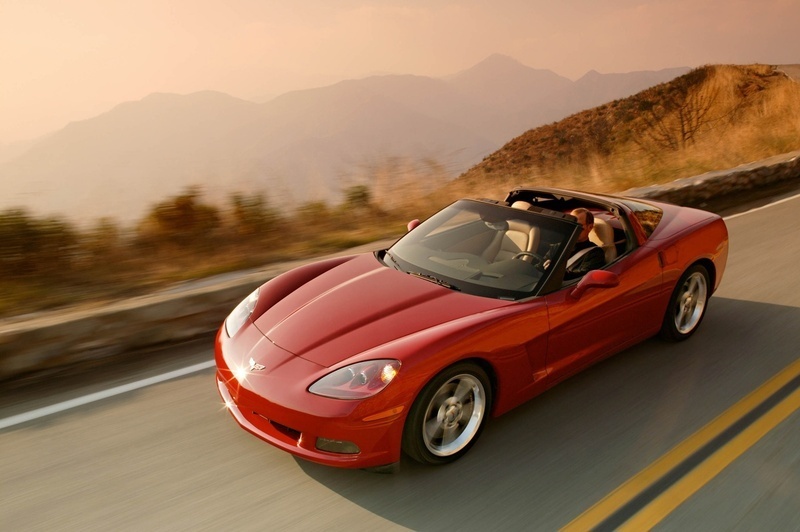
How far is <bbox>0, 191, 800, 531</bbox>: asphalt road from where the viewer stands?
3281 millimetres

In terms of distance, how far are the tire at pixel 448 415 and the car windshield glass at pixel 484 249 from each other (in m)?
0.61

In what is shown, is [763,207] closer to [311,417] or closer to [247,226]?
[247,226]

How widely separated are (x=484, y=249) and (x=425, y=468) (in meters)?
1.55

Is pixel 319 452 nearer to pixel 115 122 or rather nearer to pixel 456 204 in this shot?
pixel 456 204

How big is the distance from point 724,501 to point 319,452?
1.97 m

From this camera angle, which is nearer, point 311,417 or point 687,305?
point 311,417

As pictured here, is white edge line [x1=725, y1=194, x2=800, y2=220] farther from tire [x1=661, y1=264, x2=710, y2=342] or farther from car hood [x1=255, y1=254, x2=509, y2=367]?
car hood [x1=255, y1=254, x2=509, y2=367]

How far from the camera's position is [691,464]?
368 cm

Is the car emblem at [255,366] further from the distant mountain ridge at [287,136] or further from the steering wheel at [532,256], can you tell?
the distant mountain ridge at [287,136]

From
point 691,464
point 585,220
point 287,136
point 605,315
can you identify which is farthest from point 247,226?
point 287,136

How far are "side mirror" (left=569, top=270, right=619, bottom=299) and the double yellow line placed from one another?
A: 3.23 ft

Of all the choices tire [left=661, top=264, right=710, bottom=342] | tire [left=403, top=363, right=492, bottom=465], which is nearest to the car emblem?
tire [left=403, top=363, right=492, bottom=465]

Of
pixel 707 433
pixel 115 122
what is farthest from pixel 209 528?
pixel 115 122

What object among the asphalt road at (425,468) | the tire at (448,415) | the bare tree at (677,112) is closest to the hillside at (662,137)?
the bare tree at (677,112)
